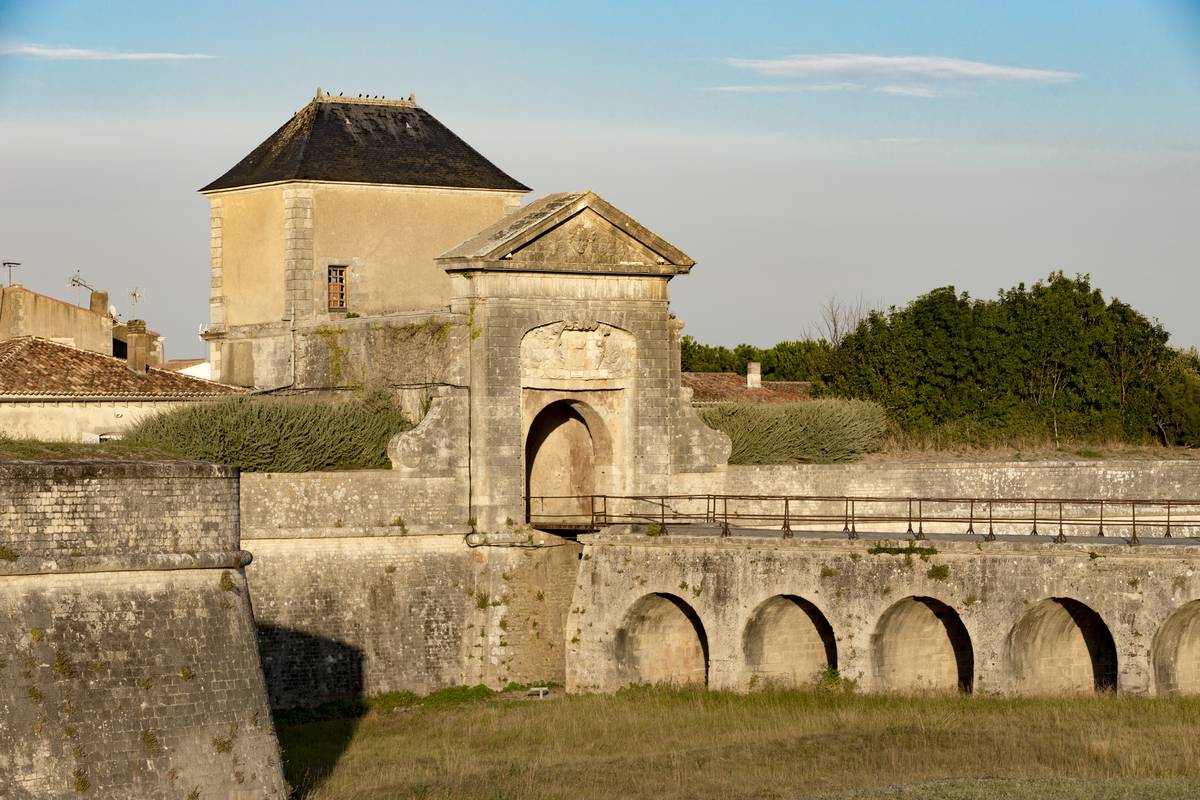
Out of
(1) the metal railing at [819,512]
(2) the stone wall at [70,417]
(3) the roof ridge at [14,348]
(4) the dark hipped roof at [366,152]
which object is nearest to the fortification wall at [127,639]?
(2) the stone wall at [70,417]

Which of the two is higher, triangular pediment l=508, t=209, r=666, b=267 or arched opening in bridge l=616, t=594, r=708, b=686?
triangular pediment l=508, t=209, r=666, b=267

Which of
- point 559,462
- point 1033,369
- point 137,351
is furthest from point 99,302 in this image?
point 1033,369

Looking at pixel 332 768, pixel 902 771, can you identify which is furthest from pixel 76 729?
pixel 902 771

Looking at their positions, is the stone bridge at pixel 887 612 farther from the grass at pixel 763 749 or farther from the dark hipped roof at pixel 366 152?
the dark hipped roof at pixel 366 152

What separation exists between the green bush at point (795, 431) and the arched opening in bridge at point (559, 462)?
2545 millimetres

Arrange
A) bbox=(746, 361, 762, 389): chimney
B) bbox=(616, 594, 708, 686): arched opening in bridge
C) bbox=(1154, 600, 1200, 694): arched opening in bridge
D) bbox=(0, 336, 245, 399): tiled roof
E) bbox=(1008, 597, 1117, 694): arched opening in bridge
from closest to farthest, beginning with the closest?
1. bbox=(1154, 600, 1200, 694): arched opening in bridge
2. bbox=(1008, 597, 1117, 694): arched opening in bridge
3. bbox=(616, 594, 708, 686): arched opening in bridge
4. bbox=(0, 336, 245, 399): tiled roof
5. bbox=(746, 361, 762, 389): chimney

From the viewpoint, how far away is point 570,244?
1423 inches

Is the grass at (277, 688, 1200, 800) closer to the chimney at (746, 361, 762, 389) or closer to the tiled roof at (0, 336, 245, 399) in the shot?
the tiled roof at (0, 336, 245, 399)

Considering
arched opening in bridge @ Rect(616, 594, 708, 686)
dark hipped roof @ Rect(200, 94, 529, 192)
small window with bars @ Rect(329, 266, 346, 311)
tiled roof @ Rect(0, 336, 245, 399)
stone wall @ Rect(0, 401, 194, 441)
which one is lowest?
arched opening in bridge @ Rect(616, 594, 708, 686)

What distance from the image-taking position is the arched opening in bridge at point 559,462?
37.9 metres

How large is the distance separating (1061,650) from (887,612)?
8.56 feet

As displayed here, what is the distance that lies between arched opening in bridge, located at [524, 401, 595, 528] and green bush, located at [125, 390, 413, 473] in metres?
3.19

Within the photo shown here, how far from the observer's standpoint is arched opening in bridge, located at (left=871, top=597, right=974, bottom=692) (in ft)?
104

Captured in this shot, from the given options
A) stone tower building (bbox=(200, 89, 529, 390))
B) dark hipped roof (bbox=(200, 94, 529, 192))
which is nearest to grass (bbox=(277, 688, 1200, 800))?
stone tower building (bbox=(200, 89, 529, 390))
